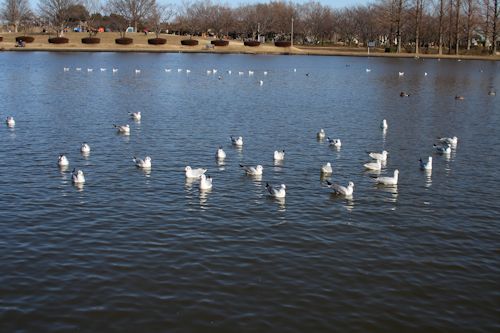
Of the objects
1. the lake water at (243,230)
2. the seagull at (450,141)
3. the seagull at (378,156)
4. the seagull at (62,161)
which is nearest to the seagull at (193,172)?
the lake water at (243,230)

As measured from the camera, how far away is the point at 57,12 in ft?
484

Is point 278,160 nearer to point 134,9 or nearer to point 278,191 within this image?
point 278,191

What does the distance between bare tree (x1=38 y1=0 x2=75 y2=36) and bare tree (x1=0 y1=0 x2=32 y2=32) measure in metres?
7.67

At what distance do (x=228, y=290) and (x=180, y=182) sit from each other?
30.1 feet

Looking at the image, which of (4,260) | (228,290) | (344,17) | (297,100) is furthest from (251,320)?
(344,17)

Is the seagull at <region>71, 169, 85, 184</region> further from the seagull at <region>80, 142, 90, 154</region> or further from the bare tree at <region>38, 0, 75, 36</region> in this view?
the bare tree at <region>38, 0, 75, 36</region>

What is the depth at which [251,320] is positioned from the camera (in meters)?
11.9

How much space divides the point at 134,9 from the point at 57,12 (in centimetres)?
2169

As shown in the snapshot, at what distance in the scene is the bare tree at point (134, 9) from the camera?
15988 centimetres

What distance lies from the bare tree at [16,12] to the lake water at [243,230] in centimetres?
13452

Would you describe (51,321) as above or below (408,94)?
below

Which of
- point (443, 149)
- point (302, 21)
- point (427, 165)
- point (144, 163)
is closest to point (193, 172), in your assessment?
point (144, 163)

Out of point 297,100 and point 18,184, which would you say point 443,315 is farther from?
point 297,100

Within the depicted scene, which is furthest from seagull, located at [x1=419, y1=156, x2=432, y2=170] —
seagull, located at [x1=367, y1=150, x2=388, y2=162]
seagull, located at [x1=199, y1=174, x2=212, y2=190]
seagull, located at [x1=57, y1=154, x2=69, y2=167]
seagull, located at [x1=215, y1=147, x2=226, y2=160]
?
seagull, located at [x1=57, y1=154, x2=69, y2=167]
